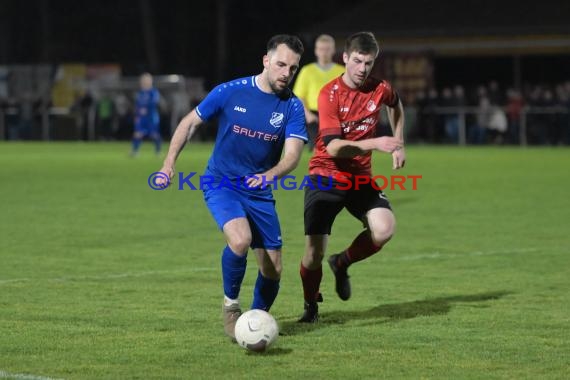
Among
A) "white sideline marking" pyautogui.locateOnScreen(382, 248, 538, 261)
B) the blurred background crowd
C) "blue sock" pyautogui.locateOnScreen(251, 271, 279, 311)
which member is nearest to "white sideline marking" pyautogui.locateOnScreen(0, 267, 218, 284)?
"white sideline marking" pyautogui.locateOnScreen(382, 248, 538, 261)

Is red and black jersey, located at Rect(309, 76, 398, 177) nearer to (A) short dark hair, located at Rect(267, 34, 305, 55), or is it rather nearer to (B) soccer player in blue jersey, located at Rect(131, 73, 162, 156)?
(A) short dark hair, located at Rect(267, 34, 305, 55)

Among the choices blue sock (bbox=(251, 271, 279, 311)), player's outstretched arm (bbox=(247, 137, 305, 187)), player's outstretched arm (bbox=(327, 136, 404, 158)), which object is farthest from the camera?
player's outstretched arm (bbox=(327, 136, 404, 158))

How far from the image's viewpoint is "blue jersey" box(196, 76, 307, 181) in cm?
817

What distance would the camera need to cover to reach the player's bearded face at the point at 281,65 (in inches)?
310

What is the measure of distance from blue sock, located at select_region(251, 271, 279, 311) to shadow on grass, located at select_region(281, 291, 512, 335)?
227 mm

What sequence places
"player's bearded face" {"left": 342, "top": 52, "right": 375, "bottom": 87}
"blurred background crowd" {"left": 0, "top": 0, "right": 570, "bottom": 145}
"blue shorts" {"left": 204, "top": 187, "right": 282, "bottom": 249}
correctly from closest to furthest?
"blue shorts" {"left": 204, "top": 187, "right": 282, "bottom": 249} → "player's bearded face" {"left": 342, "top": 52, "right": 375, "bottom": 87} → "blurred background crowd" {"left": 0, "top": 0, "right": 570, "bottom": 145}

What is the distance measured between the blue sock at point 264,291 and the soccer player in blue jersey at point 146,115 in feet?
74.9

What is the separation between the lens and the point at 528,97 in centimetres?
3559

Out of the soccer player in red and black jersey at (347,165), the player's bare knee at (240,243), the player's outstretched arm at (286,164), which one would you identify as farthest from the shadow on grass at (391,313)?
the player's outstretched arm at (286,164)

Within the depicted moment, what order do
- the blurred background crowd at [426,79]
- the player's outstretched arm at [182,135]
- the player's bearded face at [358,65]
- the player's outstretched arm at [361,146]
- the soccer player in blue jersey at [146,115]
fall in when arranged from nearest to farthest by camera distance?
the player's outstretched arm at [182,135]
the player's outstretched arm at [361,146]
the player's bearded face at [358,65]
the soccer player in blue jersey at [146,115]
the blurred background crowd at [426,79]

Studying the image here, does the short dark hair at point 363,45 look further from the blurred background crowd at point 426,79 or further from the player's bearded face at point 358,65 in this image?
the blurred background crowd at point 426,79

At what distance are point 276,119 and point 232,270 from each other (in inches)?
38.6

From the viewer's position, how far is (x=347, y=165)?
9.16 meters

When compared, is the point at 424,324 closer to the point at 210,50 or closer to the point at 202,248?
the point at 202,248
